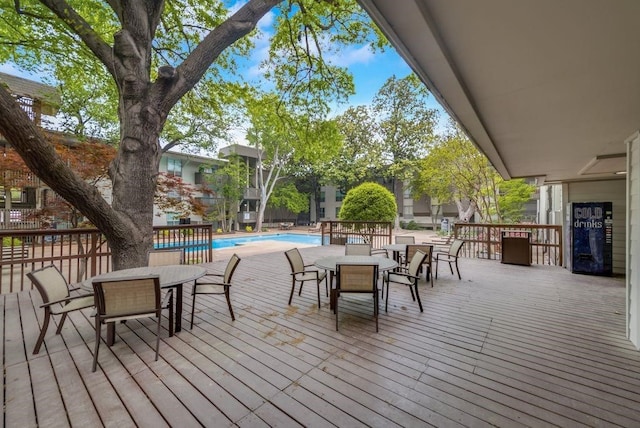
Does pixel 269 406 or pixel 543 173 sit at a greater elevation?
pixel 543 173

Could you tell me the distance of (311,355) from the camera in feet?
8.07

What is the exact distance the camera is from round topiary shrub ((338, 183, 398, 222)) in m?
10.3

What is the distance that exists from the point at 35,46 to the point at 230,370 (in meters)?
6.90

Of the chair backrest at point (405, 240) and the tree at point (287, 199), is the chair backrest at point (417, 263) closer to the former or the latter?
the chair backrest at point (405, 240)

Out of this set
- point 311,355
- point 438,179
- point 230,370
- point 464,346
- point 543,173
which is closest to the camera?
point 230,370

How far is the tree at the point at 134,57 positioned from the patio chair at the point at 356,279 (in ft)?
10.6

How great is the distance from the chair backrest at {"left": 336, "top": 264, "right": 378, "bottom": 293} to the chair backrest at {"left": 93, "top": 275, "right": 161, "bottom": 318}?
6.25 ft

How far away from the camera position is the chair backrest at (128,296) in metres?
2.25

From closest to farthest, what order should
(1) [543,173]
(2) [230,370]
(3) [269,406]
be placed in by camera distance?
(3) [269,406]
(2) [230,370]
(1) [543,173]

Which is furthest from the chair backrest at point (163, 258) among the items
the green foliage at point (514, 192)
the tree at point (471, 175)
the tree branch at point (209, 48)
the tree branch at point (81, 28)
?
the green foliage at point (514, 192)

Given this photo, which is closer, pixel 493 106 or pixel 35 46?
pixel 493 106

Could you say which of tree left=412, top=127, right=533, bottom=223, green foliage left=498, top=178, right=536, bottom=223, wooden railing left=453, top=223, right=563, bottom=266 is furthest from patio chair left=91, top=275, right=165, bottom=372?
green foliage left=498, top=178, right=536, bottom=223

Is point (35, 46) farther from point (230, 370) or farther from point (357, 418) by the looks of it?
point (357, 418)

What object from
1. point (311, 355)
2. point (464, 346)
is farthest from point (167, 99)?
point (464, 346)
